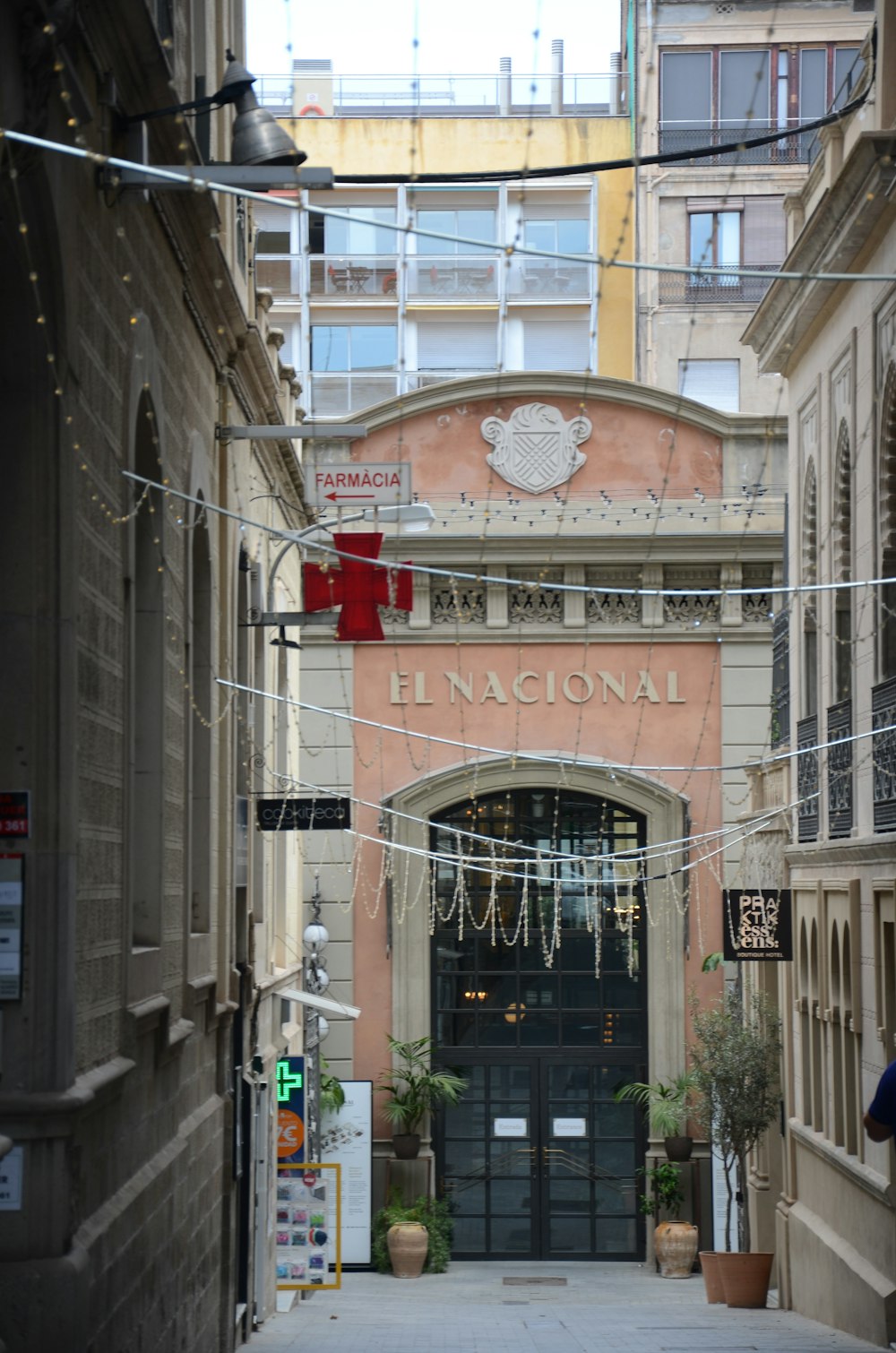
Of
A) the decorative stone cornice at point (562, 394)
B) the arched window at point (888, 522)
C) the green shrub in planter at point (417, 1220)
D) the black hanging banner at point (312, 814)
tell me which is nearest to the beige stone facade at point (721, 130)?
the decorative stone cornice at point (562, 394)

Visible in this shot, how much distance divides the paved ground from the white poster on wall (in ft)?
1.27

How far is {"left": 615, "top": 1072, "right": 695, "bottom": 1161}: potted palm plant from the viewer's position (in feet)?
83.1

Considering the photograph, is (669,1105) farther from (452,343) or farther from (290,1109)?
(452,343)

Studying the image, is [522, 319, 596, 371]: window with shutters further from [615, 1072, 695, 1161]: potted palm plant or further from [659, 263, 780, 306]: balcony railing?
[615, 1072, 695, 1161]: potted palm plant

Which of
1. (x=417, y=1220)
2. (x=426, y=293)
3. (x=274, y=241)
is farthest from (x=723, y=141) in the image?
(x=417, y=1220)

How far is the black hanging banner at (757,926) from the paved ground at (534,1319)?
3.54m

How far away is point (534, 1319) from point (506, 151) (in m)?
27.2

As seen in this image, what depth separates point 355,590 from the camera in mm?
16281

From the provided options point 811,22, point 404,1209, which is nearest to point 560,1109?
point 404,1209

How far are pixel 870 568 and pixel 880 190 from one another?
10.1ft

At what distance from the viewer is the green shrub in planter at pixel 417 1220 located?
25.3 m

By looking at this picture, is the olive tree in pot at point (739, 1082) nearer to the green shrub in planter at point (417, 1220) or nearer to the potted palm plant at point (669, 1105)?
the potted palm plant at point (669, 1105)

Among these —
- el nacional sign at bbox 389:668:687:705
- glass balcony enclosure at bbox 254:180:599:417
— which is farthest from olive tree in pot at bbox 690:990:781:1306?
glass balcony enclosure at bbox 254:180:599:417

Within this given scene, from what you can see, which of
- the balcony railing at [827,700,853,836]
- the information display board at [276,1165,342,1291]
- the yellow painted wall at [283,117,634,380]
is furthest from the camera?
the yellow painted wall at [283,117,634,380]
